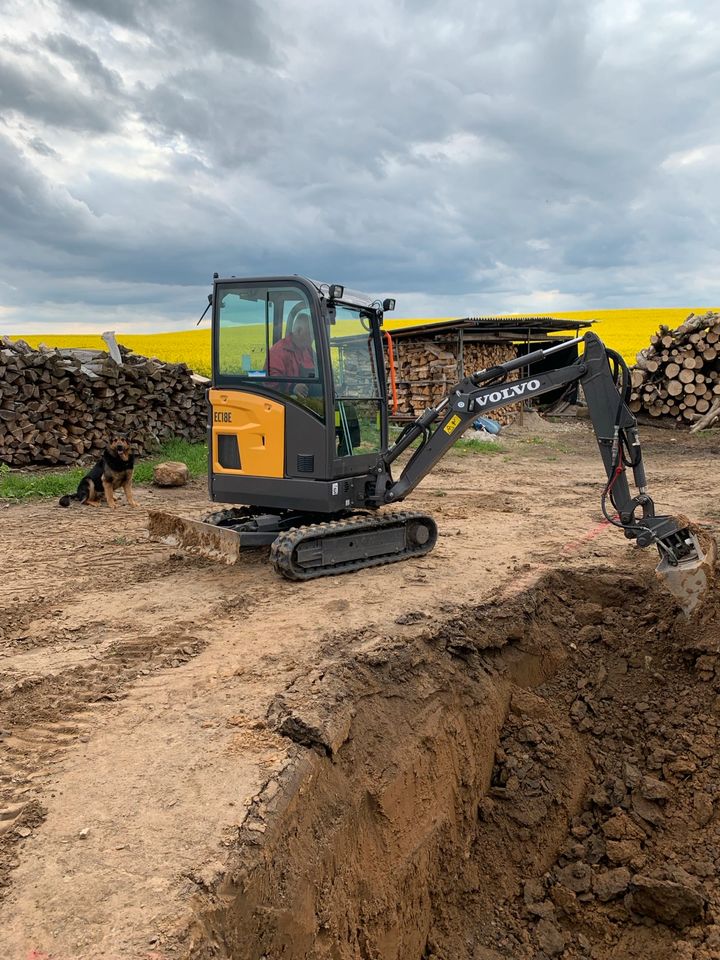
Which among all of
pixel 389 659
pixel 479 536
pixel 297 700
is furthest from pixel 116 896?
pixel 479 536

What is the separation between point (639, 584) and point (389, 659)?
8.69 ft

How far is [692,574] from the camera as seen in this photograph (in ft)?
18.1

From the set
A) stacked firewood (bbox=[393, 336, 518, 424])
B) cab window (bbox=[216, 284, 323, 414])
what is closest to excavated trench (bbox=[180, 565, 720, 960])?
cab window (bbox=[216, 284, 323, 414])

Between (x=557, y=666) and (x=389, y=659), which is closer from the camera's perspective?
(x=389, y=659)

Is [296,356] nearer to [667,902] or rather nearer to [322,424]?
[322,424]

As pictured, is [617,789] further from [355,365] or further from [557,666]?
[355,365]

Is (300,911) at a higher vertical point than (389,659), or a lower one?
lower

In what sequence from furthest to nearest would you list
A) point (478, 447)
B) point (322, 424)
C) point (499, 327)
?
point (499, 327), point (478, 447), point (322, 424)

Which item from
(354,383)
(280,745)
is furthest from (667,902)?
(354,383)

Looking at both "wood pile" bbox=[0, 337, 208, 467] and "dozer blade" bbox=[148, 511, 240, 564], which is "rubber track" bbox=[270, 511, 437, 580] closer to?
"dozer blade" bbox=[148, 511, 240, 564]

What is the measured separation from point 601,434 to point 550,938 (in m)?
3.79

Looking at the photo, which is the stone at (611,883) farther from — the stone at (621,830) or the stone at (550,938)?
the stone at (550,938)

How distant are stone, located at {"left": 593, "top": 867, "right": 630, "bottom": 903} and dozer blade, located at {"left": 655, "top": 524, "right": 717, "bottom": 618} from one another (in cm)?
205

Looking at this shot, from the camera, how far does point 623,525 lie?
19.6ft
